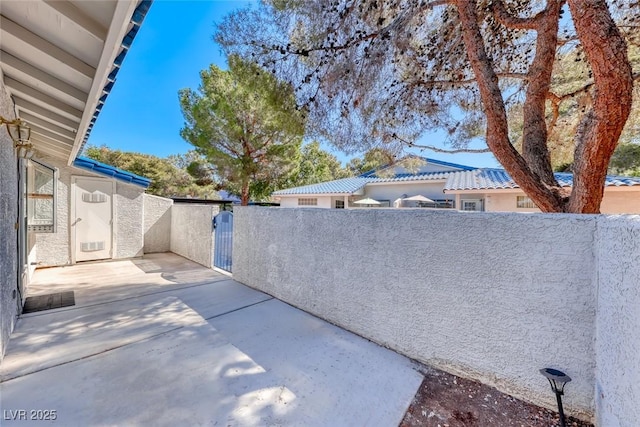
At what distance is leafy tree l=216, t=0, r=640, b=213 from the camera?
3.81 metres

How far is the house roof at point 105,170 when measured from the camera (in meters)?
8.06

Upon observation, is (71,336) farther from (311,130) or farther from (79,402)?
(311,130)

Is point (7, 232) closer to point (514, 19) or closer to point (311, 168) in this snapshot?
point (514, 19)

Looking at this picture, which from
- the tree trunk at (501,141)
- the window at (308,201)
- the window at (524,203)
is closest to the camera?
the tree trunk at (501,141)

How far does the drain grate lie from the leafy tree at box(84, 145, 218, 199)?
62.2 feet

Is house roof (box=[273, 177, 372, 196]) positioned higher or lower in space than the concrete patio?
higher

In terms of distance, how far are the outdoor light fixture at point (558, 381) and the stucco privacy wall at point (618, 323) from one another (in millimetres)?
242

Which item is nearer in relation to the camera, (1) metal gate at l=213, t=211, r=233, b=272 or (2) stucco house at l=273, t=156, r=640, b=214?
(1) metal gate at l=213, t=211, r=233, b=272

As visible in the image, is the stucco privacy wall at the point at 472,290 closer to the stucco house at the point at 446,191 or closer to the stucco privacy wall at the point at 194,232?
the stucco house at the point at 446,191

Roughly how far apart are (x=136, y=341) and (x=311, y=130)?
16.3ft

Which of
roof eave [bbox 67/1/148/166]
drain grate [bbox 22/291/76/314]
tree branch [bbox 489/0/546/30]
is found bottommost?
drain grate [bbox 22/291/76/314]

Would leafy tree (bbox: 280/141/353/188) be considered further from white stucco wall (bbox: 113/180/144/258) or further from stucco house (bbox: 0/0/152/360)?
stucco house (bbox: 0/0/152/360)

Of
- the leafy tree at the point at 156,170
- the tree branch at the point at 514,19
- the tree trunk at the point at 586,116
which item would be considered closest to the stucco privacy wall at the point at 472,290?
the tree trunk at the point at 586,116

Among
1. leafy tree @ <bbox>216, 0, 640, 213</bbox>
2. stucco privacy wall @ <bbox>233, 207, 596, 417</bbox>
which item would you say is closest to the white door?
leafy tree @ <bbox>216, 0, 640, 213</bbox>
